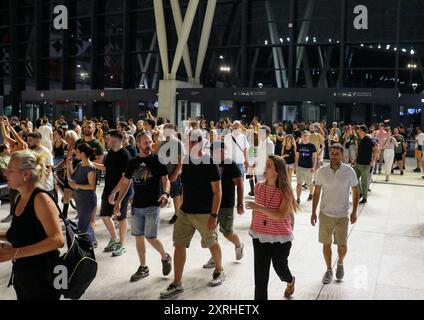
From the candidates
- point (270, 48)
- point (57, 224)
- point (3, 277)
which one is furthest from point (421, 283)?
point (270, 48)

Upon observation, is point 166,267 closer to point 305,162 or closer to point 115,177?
point 115,177

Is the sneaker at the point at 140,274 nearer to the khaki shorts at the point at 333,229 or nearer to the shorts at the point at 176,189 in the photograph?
the khaki shorts at the point at 333,229

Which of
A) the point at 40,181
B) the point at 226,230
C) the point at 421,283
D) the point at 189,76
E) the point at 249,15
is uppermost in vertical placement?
the point at 249,15

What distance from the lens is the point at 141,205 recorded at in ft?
18.9

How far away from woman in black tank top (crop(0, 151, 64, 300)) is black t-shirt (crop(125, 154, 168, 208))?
7.68 ft

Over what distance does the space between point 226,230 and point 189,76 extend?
2409 centimetres

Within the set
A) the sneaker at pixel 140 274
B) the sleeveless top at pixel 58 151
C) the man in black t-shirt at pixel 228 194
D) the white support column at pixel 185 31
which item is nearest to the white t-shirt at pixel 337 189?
the man in black t-shirt at pixel 228 194

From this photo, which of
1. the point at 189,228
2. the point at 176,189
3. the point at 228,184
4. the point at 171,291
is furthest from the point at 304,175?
the point at 171,291

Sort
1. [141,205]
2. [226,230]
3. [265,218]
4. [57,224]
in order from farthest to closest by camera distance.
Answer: [226,230], [141,205], [265,218], [57,224]

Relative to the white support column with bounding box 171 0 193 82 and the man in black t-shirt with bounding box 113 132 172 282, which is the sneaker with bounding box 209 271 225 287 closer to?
→ the man in black t-shirt with bounding box 113 132 172 282

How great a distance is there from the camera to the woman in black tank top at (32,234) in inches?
128

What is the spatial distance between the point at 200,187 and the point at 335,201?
1733 millimetres

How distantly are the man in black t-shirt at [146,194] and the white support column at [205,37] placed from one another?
23682 millimetres

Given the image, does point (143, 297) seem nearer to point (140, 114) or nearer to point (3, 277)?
point (3, 277)
